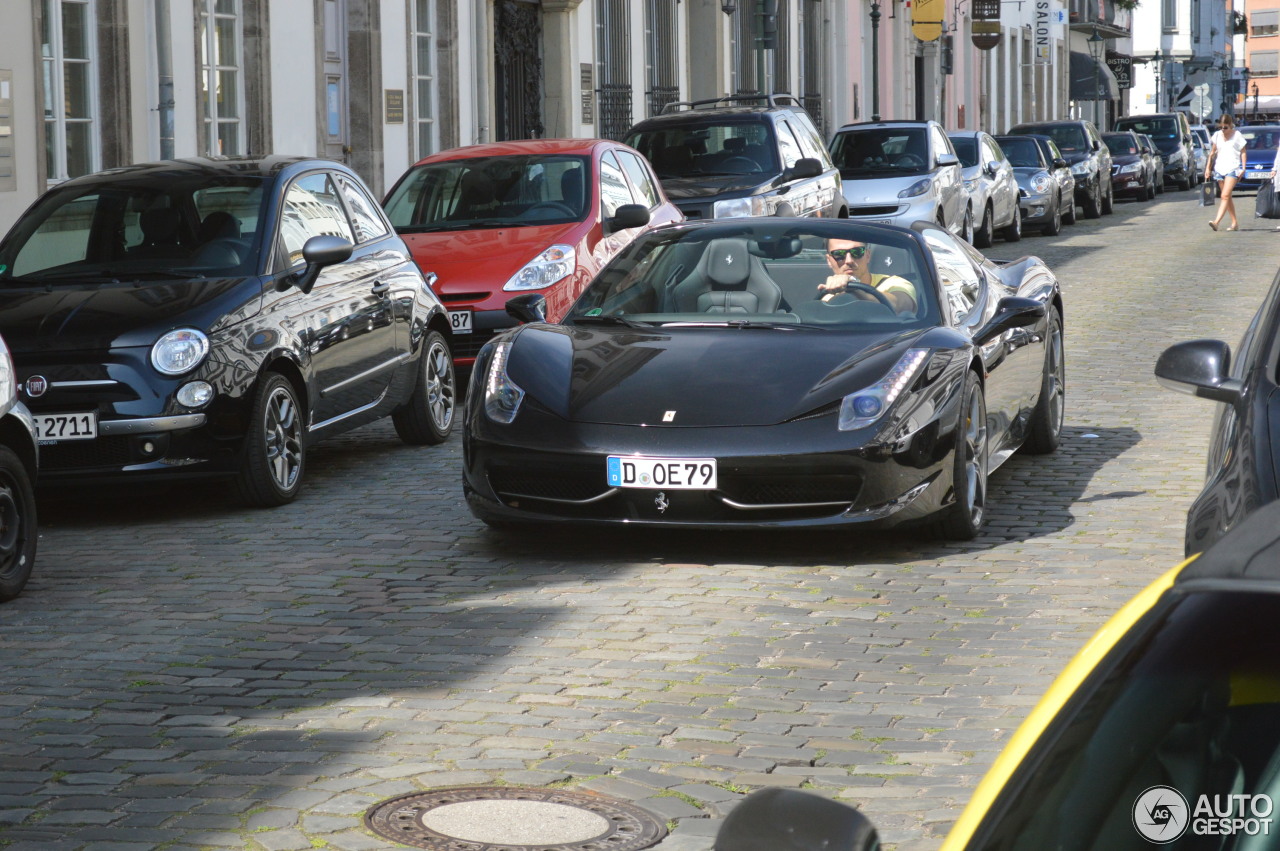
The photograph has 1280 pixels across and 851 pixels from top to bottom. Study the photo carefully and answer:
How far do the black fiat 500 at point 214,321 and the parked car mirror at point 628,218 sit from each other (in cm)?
264

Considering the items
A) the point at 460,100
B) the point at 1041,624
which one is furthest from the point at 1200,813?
the point at 460,100

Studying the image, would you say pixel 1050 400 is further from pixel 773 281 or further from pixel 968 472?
pixel 968 472

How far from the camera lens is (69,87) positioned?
16.3 meters

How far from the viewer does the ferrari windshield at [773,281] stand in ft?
27.1

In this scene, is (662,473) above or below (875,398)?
below

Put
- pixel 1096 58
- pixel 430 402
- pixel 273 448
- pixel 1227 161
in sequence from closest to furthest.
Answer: pixel 273 448
pixel 430 402
pixel 1227 161
pixel 1096 58

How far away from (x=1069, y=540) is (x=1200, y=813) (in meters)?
6.03

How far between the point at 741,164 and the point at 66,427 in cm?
1064

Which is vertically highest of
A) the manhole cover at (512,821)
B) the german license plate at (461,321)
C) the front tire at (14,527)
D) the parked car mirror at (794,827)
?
the parked car mirror at (794,827)

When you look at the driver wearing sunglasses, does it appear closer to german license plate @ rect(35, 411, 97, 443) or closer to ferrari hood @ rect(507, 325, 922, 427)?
ferrari hood @ rect(507, 325, 922, 427)

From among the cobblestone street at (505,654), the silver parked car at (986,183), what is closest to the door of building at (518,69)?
the silver parked car at (986,183)

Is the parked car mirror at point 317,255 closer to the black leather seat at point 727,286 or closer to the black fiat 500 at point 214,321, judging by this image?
the black fiat 500 at point 214,321

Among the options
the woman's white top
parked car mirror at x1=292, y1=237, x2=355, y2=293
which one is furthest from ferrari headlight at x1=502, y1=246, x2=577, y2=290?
the woman's white top

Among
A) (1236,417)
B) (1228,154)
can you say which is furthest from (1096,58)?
(1236,417)
